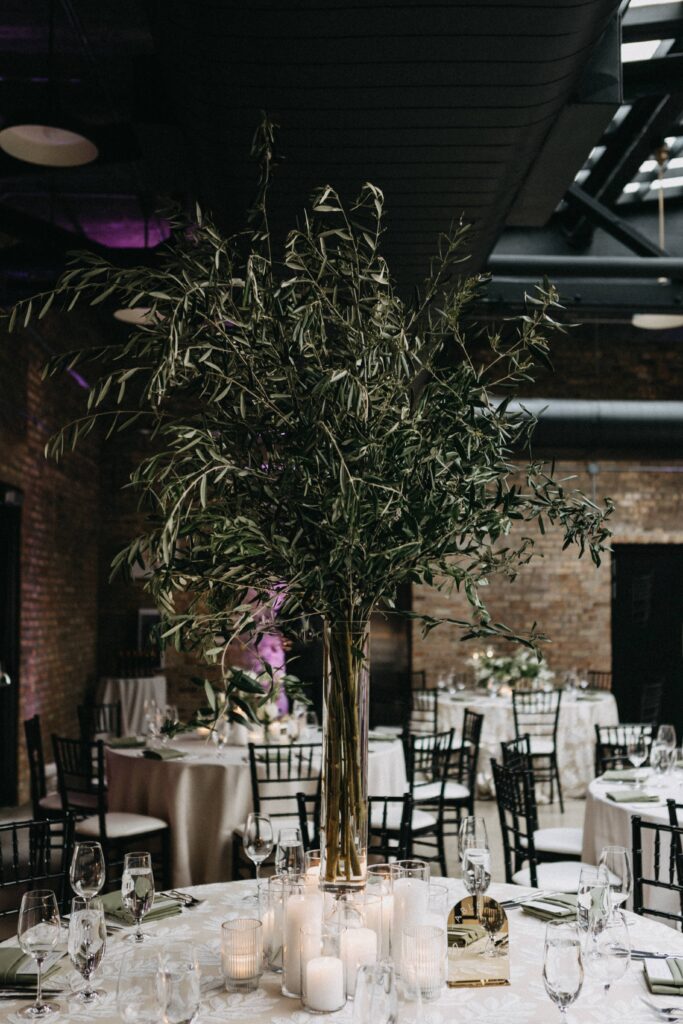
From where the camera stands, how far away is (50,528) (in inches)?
382

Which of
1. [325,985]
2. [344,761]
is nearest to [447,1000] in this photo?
[325,985]

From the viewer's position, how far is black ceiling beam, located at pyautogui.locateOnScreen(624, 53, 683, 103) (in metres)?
5.61

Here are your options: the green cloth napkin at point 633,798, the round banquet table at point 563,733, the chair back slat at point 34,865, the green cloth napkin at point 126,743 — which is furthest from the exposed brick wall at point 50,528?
the green cloth napkin at point 633,798

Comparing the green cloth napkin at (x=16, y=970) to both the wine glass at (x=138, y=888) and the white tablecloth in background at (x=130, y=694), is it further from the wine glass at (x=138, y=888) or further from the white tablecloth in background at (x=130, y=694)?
the white tablecloth in background at (x=130, y=694)

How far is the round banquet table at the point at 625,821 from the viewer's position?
4.41m

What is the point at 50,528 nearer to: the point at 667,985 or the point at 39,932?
the point at 39,932

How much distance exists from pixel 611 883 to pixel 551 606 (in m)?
9.20

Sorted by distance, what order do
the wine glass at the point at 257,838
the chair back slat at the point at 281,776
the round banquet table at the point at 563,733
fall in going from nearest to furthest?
the wine glass at the point at 257,838, the chair back slat at the point at 281,776, the round banquet table at the point at 563,733

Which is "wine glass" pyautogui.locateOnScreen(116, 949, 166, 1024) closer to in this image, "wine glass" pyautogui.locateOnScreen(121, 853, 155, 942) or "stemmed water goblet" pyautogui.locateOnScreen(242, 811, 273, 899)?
"wine glass" pyautogui.locateOnScreen(121, 853, 155, 942)

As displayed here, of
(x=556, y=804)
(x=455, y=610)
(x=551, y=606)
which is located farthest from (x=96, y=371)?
(x=556, y=804)

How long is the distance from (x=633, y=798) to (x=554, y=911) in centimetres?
215

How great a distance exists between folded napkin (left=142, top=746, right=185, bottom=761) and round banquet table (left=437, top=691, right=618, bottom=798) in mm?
3734

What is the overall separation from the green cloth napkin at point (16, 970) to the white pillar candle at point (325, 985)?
Answer: 543mm

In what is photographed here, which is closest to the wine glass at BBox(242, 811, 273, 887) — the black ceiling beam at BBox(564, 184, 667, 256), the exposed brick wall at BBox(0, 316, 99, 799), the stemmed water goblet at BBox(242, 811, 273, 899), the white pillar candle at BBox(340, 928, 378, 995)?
the stemmed water goblet at BBox(242, 811, 273, 899)
